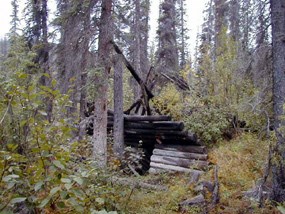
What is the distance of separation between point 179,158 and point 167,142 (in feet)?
3.23

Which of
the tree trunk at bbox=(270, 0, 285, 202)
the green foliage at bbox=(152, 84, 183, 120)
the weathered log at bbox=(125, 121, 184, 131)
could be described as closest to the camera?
the tree trunk at bbox=(270, 0, 285, 202)

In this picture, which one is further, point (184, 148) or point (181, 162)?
point (184, 148)

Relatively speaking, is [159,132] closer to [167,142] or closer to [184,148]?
[167,142]

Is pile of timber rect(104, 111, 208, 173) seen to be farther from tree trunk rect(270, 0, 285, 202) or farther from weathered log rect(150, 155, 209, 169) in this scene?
tree trunk rect(270, 0, 285, 202)

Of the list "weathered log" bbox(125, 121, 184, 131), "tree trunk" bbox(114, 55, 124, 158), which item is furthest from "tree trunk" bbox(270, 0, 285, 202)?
"tree trunk" bbox(114, 55, 124, 158)

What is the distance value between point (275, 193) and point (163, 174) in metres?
4.07

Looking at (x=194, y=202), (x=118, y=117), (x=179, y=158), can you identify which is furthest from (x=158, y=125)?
(x=194, y=202)

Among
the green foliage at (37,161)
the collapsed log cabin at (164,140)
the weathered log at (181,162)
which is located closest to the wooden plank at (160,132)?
the collapsed log cabin at (164,140)

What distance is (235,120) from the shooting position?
11.1 m

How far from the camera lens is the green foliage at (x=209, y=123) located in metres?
10.1

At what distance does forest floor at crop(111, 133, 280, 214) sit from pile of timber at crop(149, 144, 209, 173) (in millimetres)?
305

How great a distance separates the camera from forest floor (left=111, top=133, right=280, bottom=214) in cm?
623

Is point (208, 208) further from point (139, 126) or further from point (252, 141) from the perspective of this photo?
point (139, 126)

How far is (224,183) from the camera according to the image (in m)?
7.84
